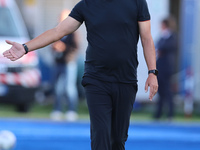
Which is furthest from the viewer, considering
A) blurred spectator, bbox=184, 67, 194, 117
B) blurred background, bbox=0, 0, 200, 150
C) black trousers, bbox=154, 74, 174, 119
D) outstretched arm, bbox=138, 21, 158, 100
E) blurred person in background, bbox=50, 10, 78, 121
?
blurred spectator, bbox=184, 67, 194, 117

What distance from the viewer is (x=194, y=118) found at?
9.55 meters

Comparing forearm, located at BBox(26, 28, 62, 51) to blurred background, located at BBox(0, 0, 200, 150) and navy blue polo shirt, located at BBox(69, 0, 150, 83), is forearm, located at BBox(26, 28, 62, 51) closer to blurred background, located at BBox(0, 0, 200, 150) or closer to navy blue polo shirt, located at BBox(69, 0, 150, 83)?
navy blue polo shirt, located at BBox(69, 0, 150, 83)

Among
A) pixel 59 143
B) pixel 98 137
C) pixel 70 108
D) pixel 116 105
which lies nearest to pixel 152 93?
pixel 116 105

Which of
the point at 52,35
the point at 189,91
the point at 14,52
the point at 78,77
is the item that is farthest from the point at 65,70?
the point at 14,52

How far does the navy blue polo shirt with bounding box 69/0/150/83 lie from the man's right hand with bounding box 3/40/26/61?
470 millimetres

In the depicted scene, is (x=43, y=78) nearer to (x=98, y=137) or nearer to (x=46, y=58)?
(x=46, y=58)

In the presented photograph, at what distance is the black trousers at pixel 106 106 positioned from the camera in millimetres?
3623

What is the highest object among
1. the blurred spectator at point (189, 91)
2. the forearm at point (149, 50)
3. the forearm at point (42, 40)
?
the forearm at point (42, 40)

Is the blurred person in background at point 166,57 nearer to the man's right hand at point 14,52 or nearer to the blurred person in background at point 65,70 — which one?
the blurred person in background at point 65,70

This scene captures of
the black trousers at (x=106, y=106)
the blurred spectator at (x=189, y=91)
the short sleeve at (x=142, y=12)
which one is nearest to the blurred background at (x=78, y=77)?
the blurred spectator at (x=189, y=91)

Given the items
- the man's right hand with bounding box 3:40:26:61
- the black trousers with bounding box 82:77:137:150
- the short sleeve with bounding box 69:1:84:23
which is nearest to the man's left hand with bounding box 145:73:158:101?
the black trousers with bounding box 82:77:137:150

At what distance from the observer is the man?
356 cm

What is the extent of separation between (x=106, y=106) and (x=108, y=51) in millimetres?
401

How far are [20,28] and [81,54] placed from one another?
78.0 inches
